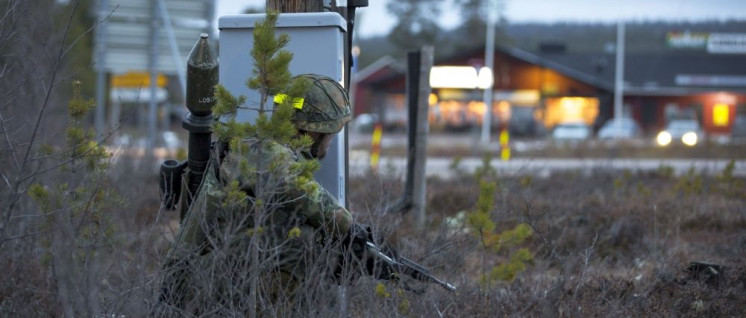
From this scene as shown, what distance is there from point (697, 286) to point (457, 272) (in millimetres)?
1439

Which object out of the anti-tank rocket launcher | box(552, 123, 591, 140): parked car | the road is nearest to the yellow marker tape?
the anti-tank rocket launcher

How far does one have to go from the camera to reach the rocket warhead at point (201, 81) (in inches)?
178

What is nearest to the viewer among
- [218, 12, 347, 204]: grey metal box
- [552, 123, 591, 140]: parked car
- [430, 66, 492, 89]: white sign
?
[218, 12, 347, 204]: grey metal box

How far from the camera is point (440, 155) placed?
25.5m

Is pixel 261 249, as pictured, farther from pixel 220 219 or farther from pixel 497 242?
pixel 497 242

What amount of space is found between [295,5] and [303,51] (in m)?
0.42

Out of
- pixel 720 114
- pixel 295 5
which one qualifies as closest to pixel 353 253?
pixel 295 5

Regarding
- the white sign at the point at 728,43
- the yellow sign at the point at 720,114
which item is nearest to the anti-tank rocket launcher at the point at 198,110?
the yellow sign at the point at 720,114

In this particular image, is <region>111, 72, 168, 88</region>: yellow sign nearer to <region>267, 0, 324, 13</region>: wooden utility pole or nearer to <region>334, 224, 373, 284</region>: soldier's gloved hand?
Result: <region>267, 0, 324, 13</region>: wooden utility pole

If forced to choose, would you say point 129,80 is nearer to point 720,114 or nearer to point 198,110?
point 198,110

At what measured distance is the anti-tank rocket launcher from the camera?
450cm

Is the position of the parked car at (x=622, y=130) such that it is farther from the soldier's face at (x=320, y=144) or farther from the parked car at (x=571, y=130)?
the soldier's face at (x=320, y=144)

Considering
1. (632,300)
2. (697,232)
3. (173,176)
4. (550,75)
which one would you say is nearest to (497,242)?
(632,300)

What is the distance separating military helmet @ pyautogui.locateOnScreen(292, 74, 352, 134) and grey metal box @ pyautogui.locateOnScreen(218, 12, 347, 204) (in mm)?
482
